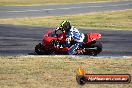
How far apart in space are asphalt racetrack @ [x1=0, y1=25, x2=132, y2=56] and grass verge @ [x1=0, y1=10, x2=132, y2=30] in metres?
2.52

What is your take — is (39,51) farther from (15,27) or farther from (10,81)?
(15,27)

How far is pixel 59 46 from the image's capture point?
19078 millimetres

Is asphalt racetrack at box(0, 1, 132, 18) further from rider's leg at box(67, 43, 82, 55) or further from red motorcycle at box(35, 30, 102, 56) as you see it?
rider's leg at box(67, 43, 82, 55)

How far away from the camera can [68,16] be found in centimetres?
3666

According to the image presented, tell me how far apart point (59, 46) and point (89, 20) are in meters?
15.0

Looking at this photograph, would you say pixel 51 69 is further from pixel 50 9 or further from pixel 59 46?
pixel 50 9

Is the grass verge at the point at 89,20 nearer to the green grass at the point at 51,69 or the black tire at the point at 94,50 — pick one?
the black tire at the point at 94,50

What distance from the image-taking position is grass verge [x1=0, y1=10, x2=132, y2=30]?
3096 cm

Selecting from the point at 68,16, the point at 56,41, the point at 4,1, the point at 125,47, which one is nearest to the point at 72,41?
the point at 56,41

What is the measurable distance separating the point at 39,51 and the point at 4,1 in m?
29.8

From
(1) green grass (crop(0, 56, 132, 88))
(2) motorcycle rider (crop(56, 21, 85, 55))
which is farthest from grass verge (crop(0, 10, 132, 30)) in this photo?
(1) green grass (crop(0, 56, 132, 88))

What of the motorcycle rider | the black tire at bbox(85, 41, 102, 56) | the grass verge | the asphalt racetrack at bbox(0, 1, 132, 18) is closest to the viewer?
the motorcycle rider

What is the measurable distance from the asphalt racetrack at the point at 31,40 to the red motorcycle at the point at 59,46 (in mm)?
528

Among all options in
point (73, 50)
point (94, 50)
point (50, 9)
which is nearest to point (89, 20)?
point (50, 9)
